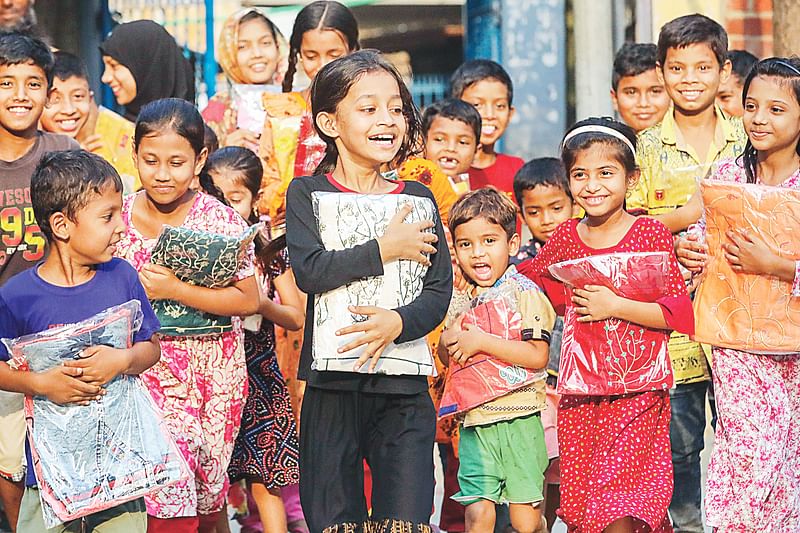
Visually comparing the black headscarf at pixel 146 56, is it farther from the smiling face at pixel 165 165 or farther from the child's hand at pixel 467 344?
the child's hand at pixel 467 344

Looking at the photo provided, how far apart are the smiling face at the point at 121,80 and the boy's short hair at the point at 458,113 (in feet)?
6.16

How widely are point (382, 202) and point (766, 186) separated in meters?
1.45

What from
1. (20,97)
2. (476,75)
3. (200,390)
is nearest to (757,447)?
(200,390)

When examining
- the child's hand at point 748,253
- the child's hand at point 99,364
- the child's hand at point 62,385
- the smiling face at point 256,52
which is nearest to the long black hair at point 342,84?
the child's hand at point 99,364

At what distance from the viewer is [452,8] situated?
669 inches

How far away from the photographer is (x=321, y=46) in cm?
605

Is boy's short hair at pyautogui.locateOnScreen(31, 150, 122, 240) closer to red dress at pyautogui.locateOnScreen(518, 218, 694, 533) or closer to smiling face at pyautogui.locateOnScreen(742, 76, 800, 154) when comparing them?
red dress at pyautogui.locateOnScreen(518, 218, 694, 533)

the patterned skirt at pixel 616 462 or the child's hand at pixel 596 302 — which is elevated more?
the child's hand at pixel 596 302

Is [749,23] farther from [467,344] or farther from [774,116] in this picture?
[467,344]

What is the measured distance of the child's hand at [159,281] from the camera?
4.79m

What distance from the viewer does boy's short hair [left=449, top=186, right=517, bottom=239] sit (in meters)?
5.17

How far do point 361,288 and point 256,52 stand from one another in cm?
330

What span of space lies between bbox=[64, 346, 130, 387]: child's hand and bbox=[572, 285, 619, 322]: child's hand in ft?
5.42

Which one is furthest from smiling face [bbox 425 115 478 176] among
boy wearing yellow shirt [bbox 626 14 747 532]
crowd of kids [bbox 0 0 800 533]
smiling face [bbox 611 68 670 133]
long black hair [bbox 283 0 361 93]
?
boy wearing yellow shirt [bbox 626 14 747 532]
